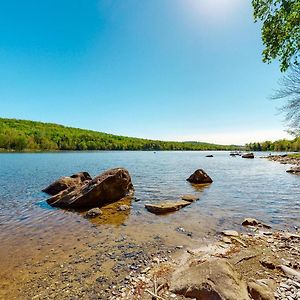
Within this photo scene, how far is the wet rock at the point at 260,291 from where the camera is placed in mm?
5168

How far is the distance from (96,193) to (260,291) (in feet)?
41.7

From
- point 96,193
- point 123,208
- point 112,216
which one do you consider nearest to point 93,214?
point 112,216

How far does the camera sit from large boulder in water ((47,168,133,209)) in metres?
15.8

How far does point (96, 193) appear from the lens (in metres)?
16.3

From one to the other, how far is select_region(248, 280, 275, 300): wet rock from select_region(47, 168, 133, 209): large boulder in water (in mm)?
12266

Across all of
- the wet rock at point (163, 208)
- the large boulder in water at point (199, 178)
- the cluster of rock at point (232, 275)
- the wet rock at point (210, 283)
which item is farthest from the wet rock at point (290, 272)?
the large boulder in water at point (199, 178)

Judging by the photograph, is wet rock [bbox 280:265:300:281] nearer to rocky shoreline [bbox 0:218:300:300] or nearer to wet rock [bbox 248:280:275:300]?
rocky shoreline [bbox 0:218:300:300]

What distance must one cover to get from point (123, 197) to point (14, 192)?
1011cm

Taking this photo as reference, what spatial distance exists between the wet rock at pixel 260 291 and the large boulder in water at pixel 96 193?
12.3 m

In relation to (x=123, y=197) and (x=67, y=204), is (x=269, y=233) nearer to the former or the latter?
(x=123, y=197)

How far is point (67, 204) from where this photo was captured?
15719 mm

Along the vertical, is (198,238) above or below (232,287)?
below

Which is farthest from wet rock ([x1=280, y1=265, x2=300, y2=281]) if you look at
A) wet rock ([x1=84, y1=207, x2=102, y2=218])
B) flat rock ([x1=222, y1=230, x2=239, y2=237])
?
wet rock ([x1=84, y1=207, x2=102, y2=218])

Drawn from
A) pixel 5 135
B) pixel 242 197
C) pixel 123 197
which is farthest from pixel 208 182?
pixel 5 135
